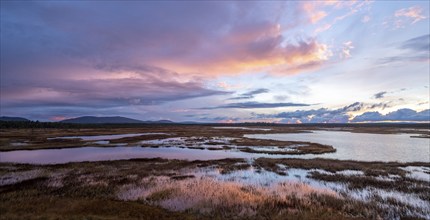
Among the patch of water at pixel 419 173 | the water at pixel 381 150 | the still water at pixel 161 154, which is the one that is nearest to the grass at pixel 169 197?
the patch of water at pixel 419 173

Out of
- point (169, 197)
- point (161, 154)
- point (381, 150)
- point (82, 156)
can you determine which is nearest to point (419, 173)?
point (381, 150)


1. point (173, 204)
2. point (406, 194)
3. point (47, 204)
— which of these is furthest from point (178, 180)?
point (406, 194)

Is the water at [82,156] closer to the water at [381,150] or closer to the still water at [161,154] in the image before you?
the still water at [161,154]

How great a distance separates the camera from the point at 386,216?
15562 millimetres

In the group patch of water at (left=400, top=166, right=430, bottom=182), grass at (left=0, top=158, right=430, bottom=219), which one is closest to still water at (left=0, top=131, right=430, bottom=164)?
patch of water at (left=400, top=166, right=430, bottom=182)

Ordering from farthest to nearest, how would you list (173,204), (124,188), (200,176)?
(200,176) → (124,188) → (173,204)

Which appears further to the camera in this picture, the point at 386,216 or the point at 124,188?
the point at 124,188

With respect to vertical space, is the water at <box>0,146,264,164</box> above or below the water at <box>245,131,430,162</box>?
above

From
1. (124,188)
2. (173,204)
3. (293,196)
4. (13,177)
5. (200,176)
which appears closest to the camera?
(173,204)

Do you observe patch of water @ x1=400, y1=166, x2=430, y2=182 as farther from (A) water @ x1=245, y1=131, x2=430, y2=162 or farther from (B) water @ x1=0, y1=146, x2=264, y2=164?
(B) water @ x1=0, y1=146, x2=264, y2=164

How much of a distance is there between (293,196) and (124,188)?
13603 millimetres

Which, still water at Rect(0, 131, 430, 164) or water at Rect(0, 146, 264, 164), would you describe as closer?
water at Rect(0, 146, 264, 164)

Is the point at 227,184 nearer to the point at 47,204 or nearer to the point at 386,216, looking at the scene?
the point at 386,216

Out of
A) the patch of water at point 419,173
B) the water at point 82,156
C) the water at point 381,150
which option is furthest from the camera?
the water at point 381,150
